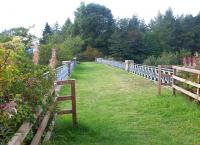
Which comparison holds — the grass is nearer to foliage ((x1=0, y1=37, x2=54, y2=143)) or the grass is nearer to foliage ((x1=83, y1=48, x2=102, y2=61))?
foliage ((x1=0, y1=37, x2=54, y2=143))

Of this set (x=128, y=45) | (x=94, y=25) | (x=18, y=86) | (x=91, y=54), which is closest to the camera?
(x=18, y=86)

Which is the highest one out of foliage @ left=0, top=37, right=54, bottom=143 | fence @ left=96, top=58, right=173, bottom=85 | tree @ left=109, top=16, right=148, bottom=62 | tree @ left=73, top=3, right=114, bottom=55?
tree @ left=73, top=3, right=114, bottom=55

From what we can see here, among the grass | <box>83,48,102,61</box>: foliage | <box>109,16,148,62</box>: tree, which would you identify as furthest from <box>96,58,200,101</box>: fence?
<box>83,48,102,61</box>: foliage

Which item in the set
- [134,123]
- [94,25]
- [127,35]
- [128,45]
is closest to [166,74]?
[134,123]

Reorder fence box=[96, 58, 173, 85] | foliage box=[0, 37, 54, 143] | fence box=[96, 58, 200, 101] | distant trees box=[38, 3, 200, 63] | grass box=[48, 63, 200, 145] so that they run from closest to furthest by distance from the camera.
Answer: foliage box=[0, 37, 54, 143] < grass box=[48, 63, 200, 145] < fence box=[96, 58, 200, 101] < fence box=[96, 58, 173, 85] < distant trees box=[38, 3, 200, 63]

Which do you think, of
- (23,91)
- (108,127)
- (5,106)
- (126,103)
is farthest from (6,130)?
(126,103)

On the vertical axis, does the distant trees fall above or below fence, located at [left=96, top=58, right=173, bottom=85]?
above

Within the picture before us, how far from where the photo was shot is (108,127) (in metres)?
8.87

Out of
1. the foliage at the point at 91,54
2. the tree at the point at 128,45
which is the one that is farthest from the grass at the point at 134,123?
the foliage at the point at 91,54

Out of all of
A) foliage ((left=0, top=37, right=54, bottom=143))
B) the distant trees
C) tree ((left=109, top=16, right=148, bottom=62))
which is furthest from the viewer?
the distant trees

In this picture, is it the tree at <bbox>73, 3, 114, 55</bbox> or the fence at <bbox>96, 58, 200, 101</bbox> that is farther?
the tree at <bbox>73, 3, 114, 55</bbox>

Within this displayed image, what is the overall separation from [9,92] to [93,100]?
8370 millimetres

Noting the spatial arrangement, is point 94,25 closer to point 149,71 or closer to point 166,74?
point 149,71

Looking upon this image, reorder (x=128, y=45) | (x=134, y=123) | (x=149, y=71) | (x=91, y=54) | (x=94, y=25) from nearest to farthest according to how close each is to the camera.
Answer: (x=134, y=123)
(x=149, y=71)
(x=128, y=45)
(x=91, y=54)
(x=94, y=25)
